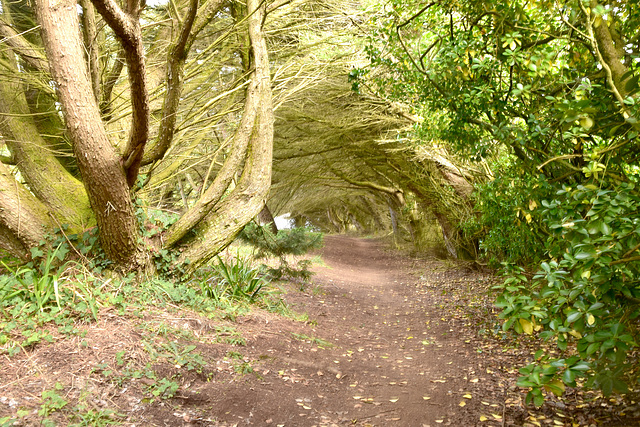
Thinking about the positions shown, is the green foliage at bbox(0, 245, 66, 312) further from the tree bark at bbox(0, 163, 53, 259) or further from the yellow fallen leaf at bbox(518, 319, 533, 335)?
the yellow fallen leaf at bbox(518, 319, 533, 335)

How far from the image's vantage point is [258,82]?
21.0 feet

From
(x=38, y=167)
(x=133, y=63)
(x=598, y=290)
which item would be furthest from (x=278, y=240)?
(x=598, y=290)

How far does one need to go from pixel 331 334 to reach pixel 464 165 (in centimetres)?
467

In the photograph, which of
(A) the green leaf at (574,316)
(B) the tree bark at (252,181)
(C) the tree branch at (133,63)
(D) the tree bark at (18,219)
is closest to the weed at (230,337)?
(B) the tree bark at (252,181)

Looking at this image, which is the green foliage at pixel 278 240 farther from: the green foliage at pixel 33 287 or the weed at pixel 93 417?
the weed at pixel 93 417

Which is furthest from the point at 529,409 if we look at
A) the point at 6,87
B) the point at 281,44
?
the point at 281,44

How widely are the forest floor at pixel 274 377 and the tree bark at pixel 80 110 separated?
4.06 feet

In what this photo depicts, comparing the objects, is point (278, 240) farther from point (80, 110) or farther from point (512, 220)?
point (80, 110)

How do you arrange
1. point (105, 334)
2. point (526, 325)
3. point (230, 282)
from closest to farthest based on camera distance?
point (526, 325) → point (105, 334) → point (230, 282)

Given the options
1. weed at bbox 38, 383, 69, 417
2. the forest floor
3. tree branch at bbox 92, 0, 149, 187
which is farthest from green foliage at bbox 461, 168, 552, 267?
weed at bbox 38, 383, 69, 417

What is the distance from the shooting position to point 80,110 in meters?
4.32

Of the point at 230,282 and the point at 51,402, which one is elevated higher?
the point at 230,282

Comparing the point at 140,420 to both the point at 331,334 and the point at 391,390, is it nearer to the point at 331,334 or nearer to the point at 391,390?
the point at 391,390

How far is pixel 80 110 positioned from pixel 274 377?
3.17 m
